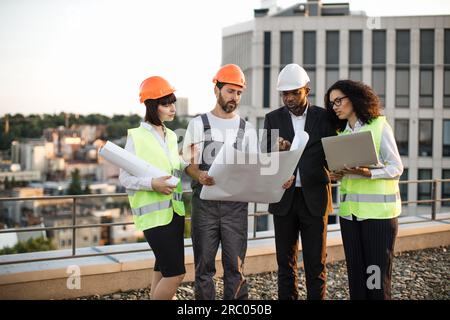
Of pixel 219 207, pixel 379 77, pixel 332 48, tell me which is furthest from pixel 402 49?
pixel 219 207

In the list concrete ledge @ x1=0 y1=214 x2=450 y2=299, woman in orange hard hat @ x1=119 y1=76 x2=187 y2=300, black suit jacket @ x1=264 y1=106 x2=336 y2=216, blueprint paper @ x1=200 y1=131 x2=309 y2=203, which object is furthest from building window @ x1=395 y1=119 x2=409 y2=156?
woman in orange hard hat @ x1=119 y1=76 x2=187 y2=300

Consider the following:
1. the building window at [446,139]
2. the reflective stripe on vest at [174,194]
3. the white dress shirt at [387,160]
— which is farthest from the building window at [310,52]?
the reflective stripe on vest at [174,194]

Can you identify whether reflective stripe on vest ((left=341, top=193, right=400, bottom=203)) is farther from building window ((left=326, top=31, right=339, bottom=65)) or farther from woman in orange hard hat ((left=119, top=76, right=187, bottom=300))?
building window ((left=326, top=31, right=339, bottom=65))

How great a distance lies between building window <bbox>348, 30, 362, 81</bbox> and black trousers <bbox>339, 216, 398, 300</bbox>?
38908 mm

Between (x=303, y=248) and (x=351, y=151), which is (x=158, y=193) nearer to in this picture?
(x=303, y=248)

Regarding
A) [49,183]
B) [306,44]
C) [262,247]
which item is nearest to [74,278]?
[262,247]

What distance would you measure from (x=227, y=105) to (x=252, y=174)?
643 mm

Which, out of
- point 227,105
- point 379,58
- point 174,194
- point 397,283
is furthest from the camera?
point 379,58

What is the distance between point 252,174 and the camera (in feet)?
11.9

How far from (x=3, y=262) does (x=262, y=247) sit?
9.87 feet

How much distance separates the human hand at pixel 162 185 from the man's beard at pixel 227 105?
2.44 feet

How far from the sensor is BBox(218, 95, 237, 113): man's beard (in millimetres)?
3945
